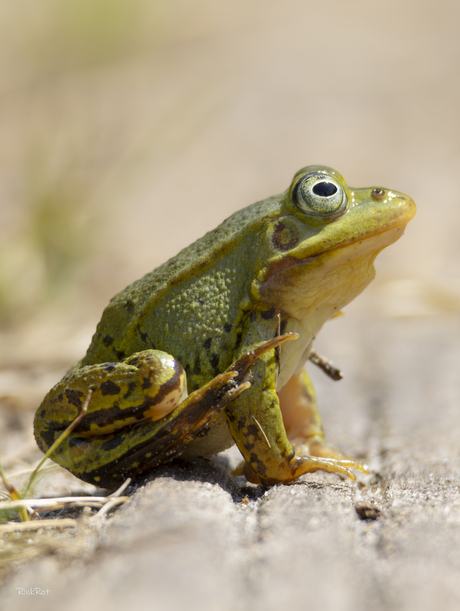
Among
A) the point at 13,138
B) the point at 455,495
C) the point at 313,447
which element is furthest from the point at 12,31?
the point at 455,495

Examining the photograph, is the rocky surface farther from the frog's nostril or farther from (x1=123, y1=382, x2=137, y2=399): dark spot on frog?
the frog's nostril

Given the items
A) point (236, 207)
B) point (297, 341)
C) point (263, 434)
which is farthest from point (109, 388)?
point (236, 207)

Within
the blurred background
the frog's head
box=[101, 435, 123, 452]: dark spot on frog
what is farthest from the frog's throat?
the blurred background

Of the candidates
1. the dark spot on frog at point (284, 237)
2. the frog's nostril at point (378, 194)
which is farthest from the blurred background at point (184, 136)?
the frog's nostril at point (378, 194)

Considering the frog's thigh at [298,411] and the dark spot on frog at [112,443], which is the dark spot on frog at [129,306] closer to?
the dark spot on frog at [112,443]

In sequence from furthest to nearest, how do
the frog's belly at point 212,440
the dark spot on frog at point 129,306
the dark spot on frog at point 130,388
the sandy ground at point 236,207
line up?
the dark spot on frog at point 129,306 → the frog's belly at point 212,440 → the dark spot on frog at point 130,388 → the sandy ground at point 236,207
